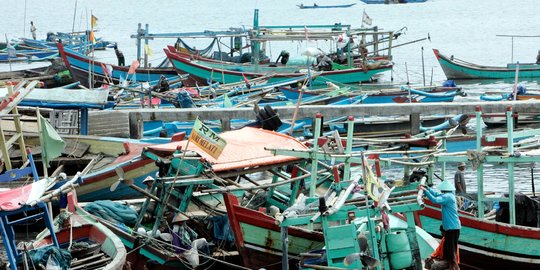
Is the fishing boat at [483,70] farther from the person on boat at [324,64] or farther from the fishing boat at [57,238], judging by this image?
the fishing boat at [57,238]

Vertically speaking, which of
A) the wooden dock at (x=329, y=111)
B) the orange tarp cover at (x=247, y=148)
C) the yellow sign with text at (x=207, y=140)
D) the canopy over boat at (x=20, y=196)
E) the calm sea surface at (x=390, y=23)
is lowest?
the calm sea surface at (x=390, y=23)

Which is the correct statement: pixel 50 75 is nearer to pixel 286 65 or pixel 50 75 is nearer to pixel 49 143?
pixel 286 65

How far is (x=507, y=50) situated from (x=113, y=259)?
57.6 meters

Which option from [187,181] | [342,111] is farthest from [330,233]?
[342,111]

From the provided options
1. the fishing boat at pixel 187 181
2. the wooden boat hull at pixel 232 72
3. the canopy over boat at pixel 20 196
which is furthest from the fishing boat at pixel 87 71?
the canopy over boat at pixel 20 196

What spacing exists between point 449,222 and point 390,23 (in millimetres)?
82534

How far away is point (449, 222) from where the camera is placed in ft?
45.7

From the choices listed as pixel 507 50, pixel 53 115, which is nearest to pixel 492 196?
pixel 53 115

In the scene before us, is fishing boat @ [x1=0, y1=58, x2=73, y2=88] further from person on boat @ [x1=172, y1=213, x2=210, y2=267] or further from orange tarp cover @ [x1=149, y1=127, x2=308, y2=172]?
person on boat @ [x1=172, y1=213, x2=210, y2=267]

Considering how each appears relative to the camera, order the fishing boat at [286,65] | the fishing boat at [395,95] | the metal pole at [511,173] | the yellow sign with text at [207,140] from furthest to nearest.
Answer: the fishing boat at [286,65], the fishing boat at [395,95], the yellow sign with text at [207,140], the metal pole at [511,173]

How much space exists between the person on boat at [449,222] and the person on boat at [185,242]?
155 inches

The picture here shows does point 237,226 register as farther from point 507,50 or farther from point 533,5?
point 533,5

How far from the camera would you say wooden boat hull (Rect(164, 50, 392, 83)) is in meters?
39.0

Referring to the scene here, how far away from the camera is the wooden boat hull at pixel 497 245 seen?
15.2 metres
